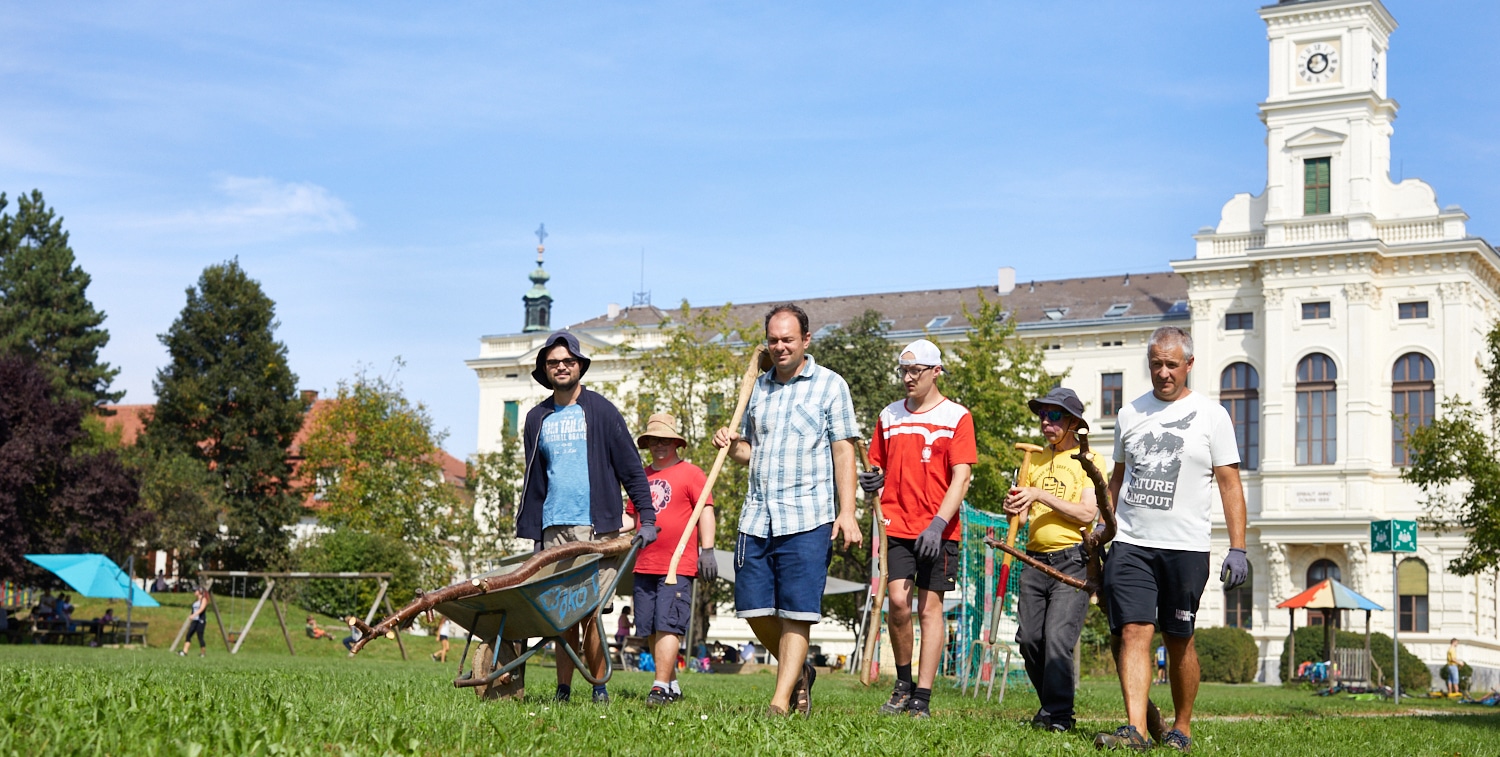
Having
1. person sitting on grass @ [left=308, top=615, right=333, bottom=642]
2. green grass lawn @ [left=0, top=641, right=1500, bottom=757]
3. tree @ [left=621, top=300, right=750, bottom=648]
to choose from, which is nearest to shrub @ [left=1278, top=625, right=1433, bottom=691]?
tree @ [left=621, top=300, right=750, bottom=648]

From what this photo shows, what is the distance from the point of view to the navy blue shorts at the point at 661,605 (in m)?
9.45

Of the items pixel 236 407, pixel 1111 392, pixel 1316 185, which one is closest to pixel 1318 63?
pixel 1316 185

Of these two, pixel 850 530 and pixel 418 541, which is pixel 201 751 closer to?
pixel 850 530

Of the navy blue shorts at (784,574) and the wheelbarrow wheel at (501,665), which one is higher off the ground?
the navy blue shorts at (784,574)

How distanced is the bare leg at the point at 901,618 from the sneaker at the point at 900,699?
0.14 m

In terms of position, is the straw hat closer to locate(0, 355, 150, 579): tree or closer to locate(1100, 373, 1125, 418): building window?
locate(0, 355, 150, 579): tree

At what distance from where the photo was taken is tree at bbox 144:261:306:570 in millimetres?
65938

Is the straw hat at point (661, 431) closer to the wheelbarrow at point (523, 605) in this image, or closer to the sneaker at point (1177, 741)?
the wheelbarrow at point (523, 605)

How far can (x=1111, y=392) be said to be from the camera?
203 feet

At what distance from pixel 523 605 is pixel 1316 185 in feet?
172

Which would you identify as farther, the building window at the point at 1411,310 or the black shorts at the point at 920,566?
the building window at the point at 1411,310

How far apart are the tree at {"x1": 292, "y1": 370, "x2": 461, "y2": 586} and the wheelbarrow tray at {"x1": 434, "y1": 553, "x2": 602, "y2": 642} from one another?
4814cm

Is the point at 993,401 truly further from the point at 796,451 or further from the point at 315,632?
the point at 796,451

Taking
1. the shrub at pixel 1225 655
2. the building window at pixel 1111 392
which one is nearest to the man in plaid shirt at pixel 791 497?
the shrub at pixel 1225 655
